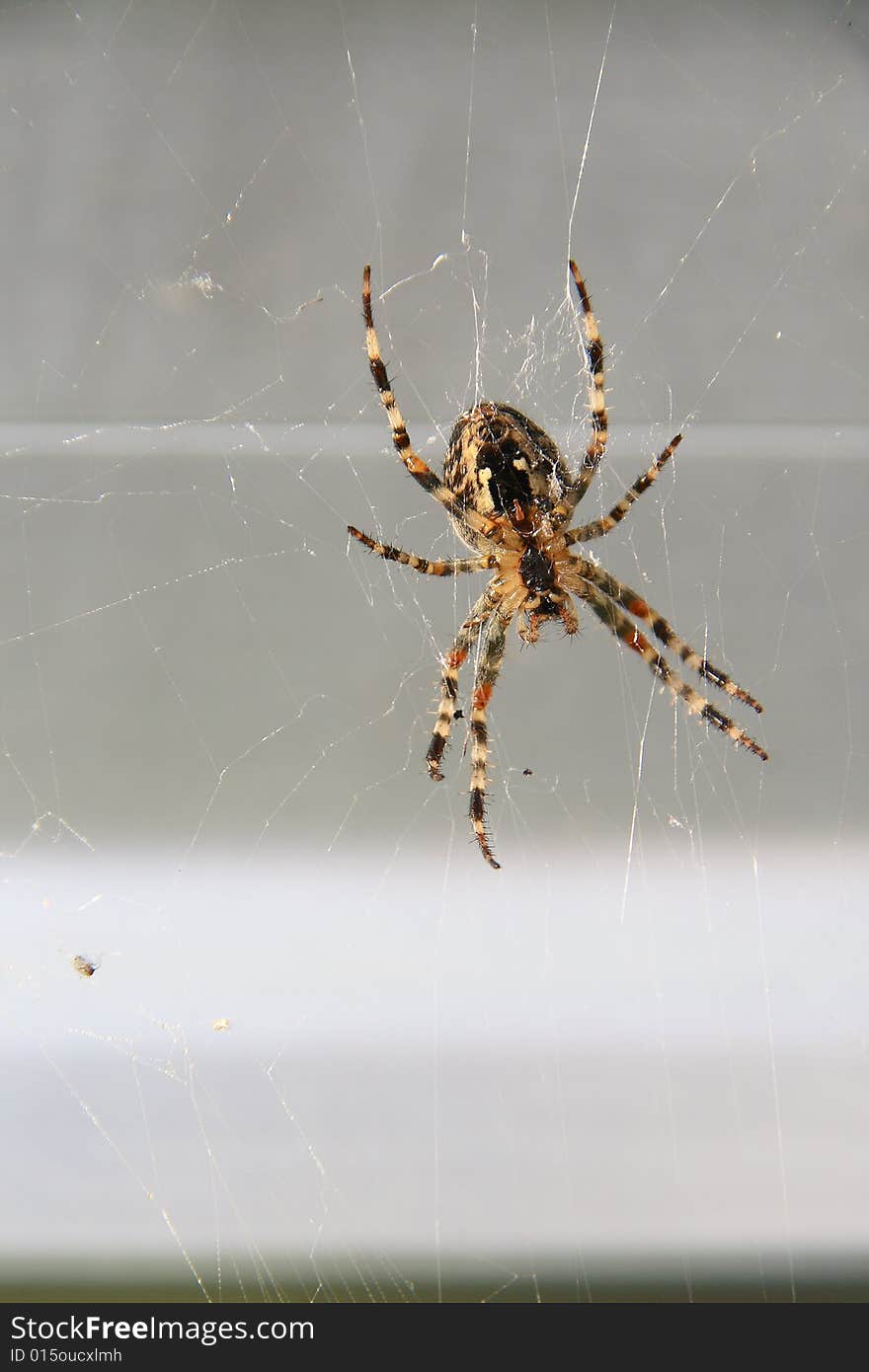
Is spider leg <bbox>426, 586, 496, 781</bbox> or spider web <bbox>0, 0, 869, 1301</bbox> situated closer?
spider leg <bbox>426, 586, 496, 781</bbox>

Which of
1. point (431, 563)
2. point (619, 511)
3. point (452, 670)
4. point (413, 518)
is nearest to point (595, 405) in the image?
point (619, 511)

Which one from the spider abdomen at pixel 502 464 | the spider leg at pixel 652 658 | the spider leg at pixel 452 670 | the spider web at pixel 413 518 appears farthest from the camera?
the spider web at pixel 413 518

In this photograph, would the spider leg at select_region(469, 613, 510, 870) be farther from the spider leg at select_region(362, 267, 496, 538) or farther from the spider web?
the spider web

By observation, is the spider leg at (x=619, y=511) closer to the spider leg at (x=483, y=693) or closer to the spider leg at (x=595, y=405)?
the spider leg at (x=595, y=405)

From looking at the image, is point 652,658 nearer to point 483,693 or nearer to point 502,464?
point 483,693

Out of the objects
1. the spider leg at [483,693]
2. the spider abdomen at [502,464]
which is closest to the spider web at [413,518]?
the spider leg at [483,693]

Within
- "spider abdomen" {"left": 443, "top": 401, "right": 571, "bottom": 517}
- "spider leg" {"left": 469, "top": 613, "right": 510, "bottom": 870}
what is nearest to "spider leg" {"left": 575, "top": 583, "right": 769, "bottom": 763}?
"spider leg" {"left": 469, "top": 613, "right": 510, "bottom": 870}

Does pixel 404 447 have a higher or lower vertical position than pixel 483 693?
higher
